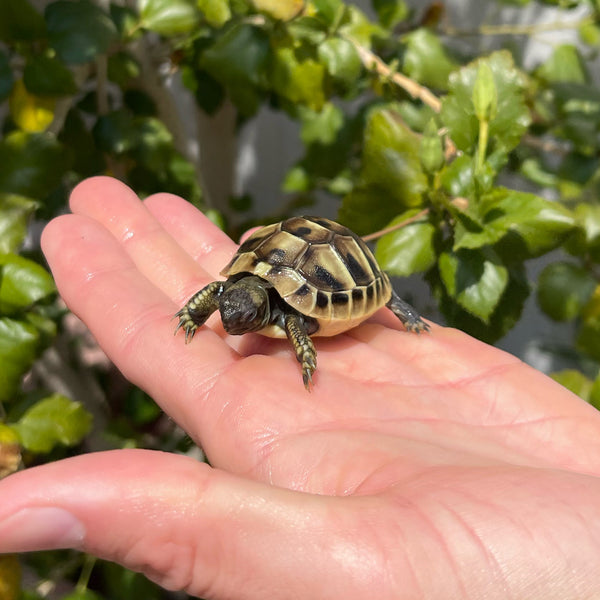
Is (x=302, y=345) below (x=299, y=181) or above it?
above

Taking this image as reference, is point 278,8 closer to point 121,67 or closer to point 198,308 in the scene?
point 121,67

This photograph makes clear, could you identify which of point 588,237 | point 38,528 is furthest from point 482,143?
point 38,528

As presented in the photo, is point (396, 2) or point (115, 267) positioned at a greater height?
point (396, 2)

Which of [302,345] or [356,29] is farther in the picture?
[356,29]

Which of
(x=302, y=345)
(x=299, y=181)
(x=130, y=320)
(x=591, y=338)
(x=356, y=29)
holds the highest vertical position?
(x=356, y=29)

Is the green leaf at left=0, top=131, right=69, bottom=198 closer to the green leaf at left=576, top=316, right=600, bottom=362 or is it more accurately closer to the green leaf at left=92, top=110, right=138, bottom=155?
the green leaf at left=92, top=110, right=138, bottom=155

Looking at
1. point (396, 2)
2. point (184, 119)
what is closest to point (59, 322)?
point (184, 119)

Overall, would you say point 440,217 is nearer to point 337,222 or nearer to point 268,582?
point 337,222
